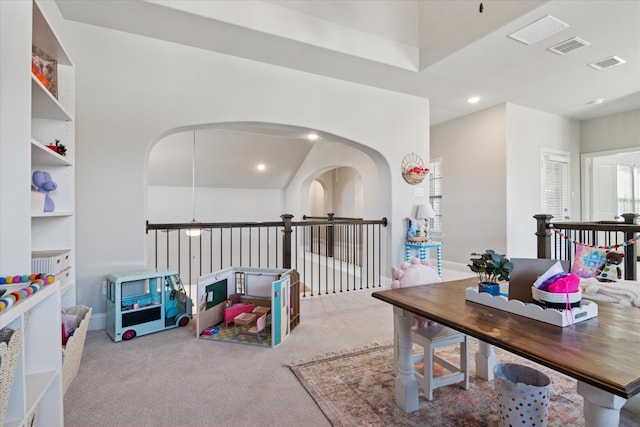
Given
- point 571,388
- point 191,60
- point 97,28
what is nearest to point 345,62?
point 191,60

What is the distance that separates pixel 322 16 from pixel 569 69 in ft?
9.82

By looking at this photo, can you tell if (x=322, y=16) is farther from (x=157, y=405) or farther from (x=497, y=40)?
(x=157, y=405)

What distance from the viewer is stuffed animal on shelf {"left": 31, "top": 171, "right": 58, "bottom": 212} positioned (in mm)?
2045

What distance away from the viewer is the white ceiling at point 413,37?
2.77 m

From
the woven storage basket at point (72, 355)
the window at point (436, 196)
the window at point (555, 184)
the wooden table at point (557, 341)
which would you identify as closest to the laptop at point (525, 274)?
the wooden table at point (557, 341)

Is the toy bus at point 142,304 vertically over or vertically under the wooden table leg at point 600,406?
under

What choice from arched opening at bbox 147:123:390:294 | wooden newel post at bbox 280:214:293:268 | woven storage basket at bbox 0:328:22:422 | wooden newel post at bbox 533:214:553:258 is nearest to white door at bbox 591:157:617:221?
wooden newel post at bbox 533:214:553:258

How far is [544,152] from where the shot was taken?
5.53m

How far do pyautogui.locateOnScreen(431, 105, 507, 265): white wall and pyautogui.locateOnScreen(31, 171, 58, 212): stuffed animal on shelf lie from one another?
5453 mm

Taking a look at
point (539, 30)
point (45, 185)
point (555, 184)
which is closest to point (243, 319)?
point (45, 185)

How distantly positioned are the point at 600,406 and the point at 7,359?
5.66 ft

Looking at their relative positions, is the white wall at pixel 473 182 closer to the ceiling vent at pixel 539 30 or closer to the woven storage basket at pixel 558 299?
the ceiling vent at pixel 539 30

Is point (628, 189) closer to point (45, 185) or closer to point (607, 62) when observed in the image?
point (607, 62)

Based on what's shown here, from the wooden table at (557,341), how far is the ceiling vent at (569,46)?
2962 millimetres
